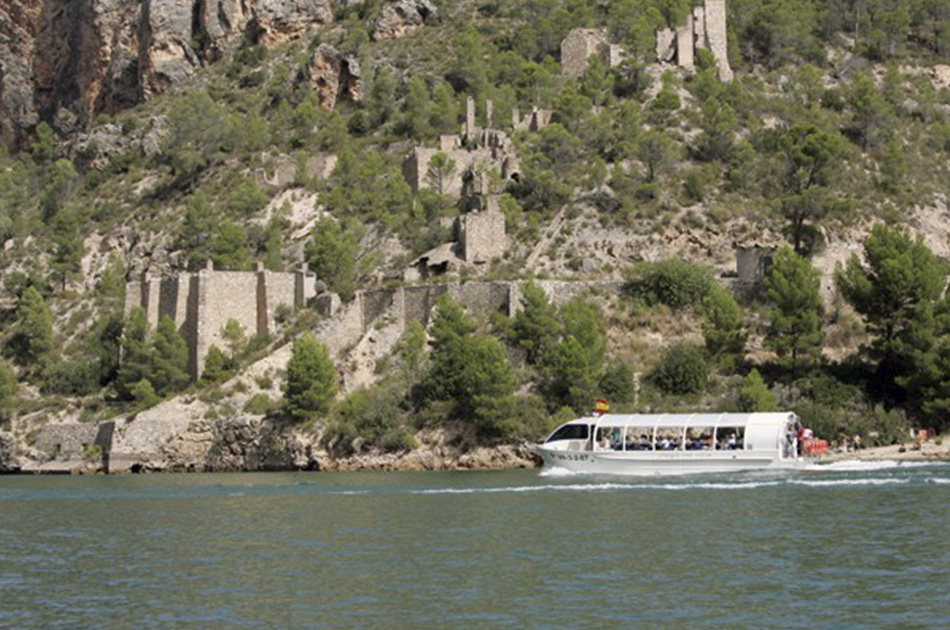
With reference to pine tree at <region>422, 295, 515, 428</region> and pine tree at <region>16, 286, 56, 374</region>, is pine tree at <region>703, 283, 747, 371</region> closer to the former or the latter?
pine tree at <region>422, 295, 515, 428</region>

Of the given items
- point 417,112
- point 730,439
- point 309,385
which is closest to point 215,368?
point 309,385

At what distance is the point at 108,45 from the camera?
135000 millimetres

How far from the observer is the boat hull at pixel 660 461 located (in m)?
58.3

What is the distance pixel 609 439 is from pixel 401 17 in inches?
2795

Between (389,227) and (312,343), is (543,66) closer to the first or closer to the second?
(389,227)

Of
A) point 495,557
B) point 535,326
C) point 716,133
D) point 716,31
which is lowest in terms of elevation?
point 495,557

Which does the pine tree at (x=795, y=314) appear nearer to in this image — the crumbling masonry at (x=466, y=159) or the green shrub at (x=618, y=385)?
the green shrub at (x=618, y=385)

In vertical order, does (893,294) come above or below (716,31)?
below

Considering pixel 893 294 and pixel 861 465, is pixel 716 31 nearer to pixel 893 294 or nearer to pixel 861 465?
pixel 893 294

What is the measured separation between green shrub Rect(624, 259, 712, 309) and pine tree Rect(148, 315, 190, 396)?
22.8 metres

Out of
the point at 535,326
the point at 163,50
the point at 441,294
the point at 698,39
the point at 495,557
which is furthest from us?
the point at 163,50

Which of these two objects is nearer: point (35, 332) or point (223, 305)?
point (223, 305)

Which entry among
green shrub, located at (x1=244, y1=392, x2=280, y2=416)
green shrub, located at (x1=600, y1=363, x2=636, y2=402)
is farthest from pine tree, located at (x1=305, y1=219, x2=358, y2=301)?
green shrub, located at (x1=600, y1=363, x2=636, y2=402)

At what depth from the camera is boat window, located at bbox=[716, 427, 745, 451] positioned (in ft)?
193
